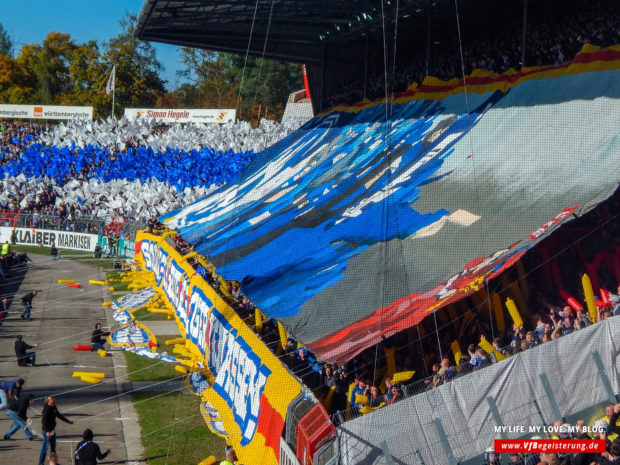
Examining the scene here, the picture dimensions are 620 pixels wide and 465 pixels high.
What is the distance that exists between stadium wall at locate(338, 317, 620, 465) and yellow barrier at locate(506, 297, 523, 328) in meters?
1.52

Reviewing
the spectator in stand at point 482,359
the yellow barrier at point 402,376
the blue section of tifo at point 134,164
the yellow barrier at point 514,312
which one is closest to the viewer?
the spectator in stand at point 482,359

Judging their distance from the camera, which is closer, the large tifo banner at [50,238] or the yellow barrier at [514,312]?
the yellow barrier at [514,312]

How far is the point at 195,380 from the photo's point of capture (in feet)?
52.7

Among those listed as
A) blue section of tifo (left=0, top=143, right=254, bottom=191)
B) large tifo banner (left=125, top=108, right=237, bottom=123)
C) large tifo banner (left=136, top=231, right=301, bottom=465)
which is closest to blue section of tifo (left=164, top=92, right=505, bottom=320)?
large tifo banner (left=136, top=231, right=301, bottom=465)

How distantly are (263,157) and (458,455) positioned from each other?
2185cm

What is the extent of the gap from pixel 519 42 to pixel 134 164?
25.0 meters

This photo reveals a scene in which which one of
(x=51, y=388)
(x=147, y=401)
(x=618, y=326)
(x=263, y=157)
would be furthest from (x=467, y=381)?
(x=263, y=157)

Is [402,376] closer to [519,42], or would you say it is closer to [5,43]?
[519,42]

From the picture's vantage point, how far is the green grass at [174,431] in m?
12.5

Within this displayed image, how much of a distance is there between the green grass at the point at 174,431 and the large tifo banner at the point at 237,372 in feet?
1.31

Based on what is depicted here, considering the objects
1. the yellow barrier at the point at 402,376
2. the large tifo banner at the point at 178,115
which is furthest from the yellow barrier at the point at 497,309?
the large tifo banner at the point at 178,115

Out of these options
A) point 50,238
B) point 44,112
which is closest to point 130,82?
point 44,112

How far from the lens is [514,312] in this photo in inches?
453

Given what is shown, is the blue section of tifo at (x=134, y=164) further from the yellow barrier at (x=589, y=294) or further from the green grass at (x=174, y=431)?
the yellow barrier at (x=589, y=294)
